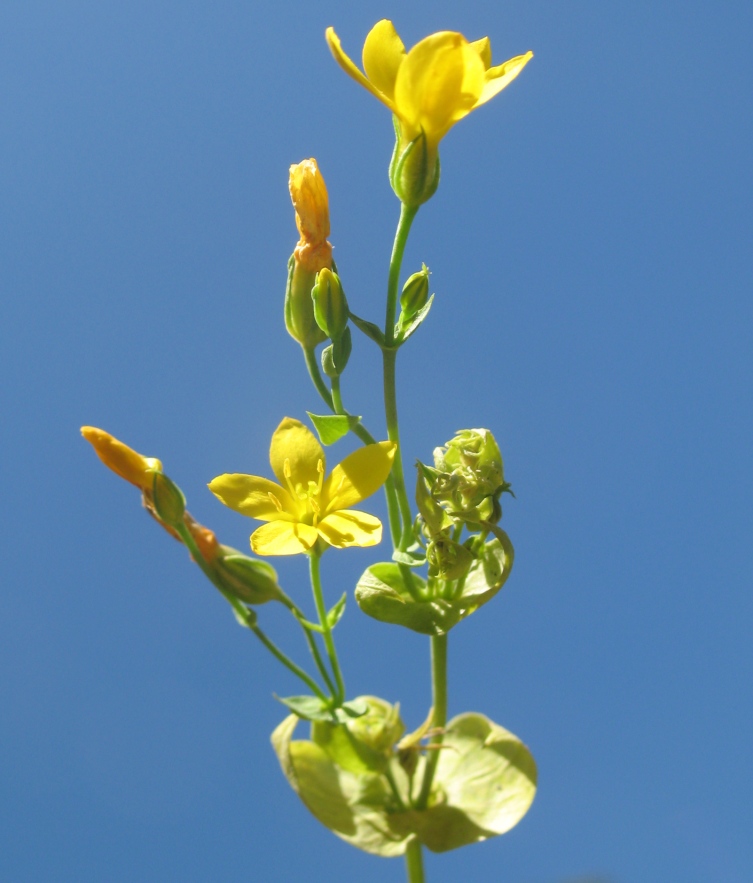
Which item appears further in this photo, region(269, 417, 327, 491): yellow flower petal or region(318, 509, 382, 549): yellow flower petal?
region(269, 417, 327, 491): yellow flower petal

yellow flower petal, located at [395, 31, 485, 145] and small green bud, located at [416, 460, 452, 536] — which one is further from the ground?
yellow flower petal, located at [395, 31, 485, 145]

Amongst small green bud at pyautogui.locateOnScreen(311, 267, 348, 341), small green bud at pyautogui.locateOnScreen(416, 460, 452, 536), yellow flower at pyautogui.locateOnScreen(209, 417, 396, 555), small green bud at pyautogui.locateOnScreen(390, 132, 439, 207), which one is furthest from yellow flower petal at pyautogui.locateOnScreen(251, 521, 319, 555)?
small green bud at pyautogui.locateOnScreen(390, 132, 439, 207)

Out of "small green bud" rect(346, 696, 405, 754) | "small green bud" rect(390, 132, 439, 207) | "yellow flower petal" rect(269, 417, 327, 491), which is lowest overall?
"small green bud" rect(346, 696, 405, 754)

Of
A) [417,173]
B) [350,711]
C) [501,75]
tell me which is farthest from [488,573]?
[501,75]

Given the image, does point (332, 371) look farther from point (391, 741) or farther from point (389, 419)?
point (391, 741)

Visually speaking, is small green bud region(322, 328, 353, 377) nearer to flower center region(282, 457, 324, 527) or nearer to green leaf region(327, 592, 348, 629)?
flower center region(282, 457, 324, 527)

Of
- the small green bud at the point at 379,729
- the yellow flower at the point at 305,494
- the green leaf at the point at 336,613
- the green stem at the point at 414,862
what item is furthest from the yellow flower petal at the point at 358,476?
the green stem at the point at 414,862

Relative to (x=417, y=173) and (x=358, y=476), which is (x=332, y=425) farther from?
(x=417, y=173)
